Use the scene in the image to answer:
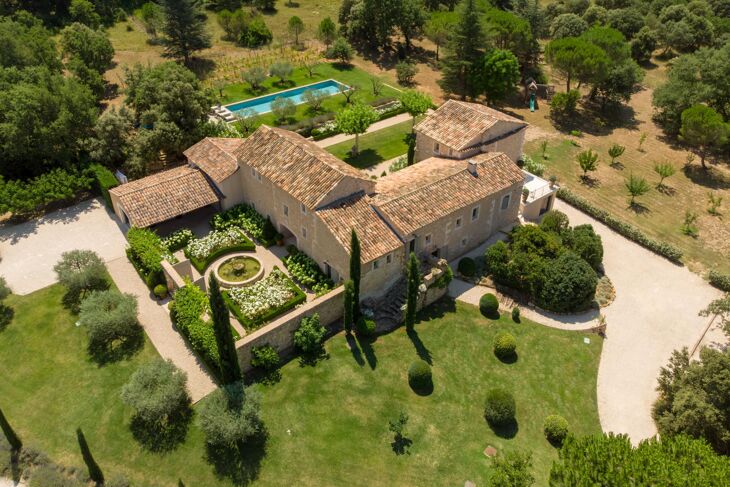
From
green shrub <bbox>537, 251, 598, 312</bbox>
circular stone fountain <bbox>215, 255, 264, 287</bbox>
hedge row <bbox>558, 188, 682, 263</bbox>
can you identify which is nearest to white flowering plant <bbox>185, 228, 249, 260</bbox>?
circular stone fountain <bbox>215, 255, 264, 287</bbox>

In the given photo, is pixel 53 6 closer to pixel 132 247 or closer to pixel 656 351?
pixel 132 247

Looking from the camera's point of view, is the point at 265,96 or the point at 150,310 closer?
the point at 150,310

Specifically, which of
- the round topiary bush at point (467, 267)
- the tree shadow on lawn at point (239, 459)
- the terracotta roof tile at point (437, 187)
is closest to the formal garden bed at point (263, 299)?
the tree shadow on lawn at point (239, 459)

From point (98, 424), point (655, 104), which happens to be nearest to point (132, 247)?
point (98, 424)

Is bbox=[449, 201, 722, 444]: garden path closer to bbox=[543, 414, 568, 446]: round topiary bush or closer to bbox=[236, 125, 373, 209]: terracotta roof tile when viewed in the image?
bbox=[543, 414, 568, 446]: round topiary bush

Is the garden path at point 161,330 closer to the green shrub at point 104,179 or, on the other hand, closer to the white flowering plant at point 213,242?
the white flowering plant at point 213,242
